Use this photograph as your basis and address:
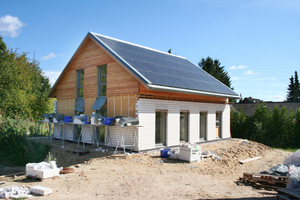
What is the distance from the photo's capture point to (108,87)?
44.3 ft

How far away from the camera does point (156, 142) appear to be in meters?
12.9

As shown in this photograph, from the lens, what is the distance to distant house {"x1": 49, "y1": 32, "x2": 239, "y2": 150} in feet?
39.6

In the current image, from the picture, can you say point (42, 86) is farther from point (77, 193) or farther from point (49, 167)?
point (77, 193)

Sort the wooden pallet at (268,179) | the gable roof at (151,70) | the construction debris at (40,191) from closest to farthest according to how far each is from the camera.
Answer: the construction debris at (40,191) → the wooden pallet at (268,179) → the gable roof at (151,70)

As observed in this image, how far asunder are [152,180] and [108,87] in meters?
7.13

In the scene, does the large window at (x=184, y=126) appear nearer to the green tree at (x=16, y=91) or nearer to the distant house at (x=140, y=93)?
the distant house at (x=140, y=93)

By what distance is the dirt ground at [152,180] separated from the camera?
6.37 meters

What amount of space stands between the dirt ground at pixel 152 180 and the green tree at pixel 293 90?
5359 centimetres

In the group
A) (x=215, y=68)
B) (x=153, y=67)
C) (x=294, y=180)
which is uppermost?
(x=215, y=68)

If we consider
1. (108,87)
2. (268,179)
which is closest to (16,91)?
(108,87)

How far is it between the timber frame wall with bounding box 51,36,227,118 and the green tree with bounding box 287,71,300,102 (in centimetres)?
4782

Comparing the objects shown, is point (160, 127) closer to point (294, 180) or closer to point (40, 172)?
point (40, 172)

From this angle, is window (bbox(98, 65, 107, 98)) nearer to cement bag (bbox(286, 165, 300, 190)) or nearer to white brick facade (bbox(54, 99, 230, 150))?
white brick facade (bbox(54, 99, 230, 150))

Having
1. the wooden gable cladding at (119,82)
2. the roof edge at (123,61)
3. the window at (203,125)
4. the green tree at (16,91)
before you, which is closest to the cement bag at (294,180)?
the roof edge at (123,61)
